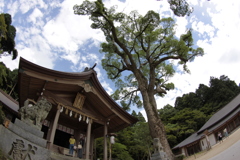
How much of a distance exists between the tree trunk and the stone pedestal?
217 inches

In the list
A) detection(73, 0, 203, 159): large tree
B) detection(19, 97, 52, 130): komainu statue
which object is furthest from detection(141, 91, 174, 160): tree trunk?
detection(19, 97, 52, 130): komainu statue

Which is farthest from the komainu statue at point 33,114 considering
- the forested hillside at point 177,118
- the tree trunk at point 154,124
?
the forested hillside at point 177,118

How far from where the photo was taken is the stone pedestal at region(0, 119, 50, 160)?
178 inches

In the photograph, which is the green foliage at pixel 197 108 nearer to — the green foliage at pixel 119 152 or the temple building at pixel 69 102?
the green foliage at pixel 119 152

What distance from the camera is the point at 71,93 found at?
9688 millimetres

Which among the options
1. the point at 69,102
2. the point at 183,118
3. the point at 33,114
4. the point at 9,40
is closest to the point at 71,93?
the point at 69,102

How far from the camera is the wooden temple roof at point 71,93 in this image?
7625 mm

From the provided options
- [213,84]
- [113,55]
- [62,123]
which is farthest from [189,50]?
[213,84]

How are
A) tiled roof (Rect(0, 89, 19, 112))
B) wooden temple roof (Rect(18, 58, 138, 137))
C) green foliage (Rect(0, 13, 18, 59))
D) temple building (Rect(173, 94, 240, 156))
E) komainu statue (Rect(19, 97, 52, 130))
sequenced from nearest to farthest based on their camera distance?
komainu statue (Rect(19, 97, 52, 130)), wooden temple roof (Rect(18, 58, 138, 137)), tiled roof (Rect(0, 89, 19, 112)), temple building (Rect(173, 94, 240, 156)), green foliage (Rect(0, 13, 18, 59))

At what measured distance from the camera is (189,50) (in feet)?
41.3

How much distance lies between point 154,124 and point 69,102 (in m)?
5.02

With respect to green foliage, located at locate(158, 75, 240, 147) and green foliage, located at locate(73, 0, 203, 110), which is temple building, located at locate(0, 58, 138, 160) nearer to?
green foliage, located at locate(73, 0, 203, 110)

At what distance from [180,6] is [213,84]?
128ft

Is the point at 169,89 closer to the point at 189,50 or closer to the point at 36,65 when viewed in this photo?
the point at 189,50
